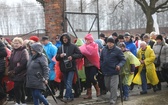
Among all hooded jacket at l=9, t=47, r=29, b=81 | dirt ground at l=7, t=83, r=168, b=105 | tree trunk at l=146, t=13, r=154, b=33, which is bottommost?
dirt ground at l=7, t=83, r=168, b=105

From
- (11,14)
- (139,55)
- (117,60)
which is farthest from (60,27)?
(11,14)

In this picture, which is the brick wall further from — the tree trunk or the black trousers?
the tree trunk

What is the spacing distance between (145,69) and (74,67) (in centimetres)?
251

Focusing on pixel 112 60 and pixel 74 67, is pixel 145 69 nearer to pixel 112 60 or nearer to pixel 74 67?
pixel 112 60

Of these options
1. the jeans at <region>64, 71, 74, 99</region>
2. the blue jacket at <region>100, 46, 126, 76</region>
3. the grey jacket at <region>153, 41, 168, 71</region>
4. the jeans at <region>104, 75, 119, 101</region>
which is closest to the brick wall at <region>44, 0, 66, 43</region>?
the jeans at <region>64, 71, 74, 99</region>

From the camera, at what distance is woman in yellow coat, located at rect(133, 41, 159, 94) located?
9.28 metres

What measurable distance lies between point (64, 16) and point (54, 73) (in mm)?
3519

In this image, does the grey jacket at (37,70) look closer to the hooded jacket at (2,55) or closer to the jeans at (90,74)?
the hooded jacket at (2,55)

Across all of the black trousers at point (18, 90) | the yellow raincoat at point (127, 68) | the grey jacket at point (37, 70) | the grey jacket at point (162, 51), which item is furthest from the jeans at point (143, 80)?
the black trousers at point (18, 90)

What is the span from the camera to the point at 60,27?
39.4 feet

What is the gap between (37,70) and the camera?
7.23m

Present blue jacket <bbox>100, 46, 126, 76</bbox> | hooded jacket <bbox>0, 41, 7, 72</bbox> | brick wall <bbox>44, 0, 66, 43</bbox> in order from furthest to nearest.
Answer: brick wall <bbox>44, 0, 66, 43</bbox>, blue jacket <bbox>100, 46, 126, 76</bbox>, hooded jacket <bbox>0, 41, 7, 72</bbox>

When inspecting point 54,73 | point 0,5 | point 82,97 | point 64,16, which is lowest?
point 82,97

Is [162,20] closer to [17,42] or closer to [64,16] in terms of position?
[64,16]
